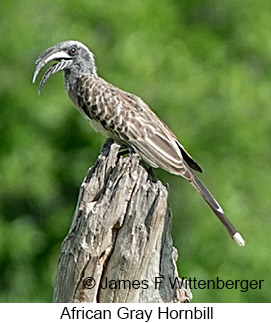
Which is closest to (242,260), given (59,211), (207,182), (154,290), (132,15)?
(207,182)

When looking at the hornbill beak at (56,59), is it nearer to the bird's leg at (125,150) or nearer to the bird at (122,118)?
the bird at (122,118)

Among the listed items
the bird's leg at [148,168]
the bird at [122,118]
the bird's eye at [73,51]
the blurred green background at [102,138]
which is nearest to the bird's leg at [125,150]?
the bird at [122,118]

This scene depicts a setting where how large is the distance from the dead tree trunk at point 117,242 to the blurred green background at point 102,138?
15.8ft

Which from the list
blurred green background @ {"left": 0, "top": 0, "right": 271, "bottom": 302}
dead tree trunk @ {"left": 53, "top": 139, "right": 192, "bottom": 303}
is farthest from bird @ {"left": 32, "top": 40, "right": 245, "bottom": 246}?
blurred green background @ {"left": 0, "top": 0, "right": 271, "bottom": 302}

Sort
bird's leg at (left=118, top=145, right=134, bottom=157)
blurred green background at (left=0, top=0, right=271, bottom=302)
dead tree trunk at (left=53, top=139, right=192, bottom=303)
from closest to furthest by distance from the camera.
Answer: dead tree trunk at (left=53, top=139, right=192, bottom=303) → bird's leg at (left=118, top=145, right=134, bottom=157) → blurred green background at (left=0, top=0, right=271, bottom=302)

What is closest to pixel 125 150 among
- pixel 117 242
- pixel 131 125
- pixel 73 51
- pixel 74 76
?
pixel 131 125

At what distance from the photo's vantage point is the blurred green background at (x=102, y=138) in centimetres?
1140

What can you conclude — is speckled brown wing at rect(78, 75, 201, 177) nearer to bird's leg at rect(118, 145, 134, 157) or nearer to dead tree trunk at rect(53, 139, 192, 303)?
bird's leg at rect(118, 145, 134, 157)

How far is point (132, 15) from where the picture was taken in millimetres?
12031

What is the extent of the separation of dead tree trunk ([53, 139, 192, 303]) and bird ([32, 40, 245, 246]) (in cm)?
95

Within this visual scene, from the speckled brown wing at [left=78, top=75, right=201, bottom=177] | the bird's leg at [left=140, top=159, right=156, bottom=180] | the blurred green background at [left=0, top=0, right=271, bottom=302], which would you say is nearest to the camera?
the bird's leg at [left=140, top=159, right=156, bottom=180]

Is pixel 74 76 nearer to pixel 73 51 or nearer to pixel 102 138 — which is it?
pixel 73 51

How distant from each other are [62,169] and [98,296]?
5.67 metres

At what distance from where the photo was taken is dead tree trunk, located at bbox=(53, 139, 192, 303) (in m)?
6.21
